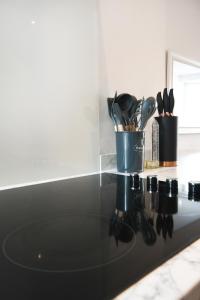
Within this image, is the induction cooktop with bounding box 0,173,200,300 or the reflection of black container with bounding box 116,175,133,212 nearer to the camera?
A: the induction cooktop with bounding box 0,173,200,300

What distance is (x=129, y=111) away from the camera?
1.06 metres

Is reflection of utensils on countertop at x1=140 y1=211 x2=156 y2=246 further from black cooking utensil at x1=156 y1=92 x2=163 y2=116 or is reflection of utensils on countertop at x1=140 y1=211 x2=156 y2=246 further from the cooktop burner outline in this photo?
black cooking utensil at x1=156 y1=92 x2=163 y2=116

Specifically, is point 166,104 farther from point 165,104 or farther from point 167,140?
point 167,140

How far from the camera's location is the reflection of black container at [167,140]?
1179 millimetres

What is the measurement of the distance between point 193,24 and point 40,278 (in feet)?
5.68

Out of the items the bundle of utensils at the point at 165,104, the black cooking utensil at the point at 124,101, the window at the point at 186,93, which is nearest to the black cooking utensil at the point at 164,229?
the black cooking utensil at the point at 124,101

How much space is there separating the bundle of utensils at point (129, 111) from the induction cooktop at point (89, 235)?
0.89 feet

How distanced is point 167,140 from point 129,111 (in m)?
0.26

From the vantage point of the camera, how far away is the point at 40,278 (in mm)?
337

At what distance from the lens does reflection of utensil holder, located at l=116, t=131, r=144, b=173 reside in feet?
3.32

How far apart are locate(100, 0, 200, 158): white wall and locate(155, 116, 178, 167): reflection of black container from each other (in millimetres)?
105

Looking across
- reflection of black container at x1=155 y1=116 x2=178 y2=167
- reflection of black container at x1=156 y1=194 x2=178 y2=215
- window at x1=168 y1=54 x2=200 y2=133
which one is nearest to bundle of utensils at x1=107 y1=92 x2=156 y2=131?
reflection of black container at x1=155 y1=116 x2=178 y2=167

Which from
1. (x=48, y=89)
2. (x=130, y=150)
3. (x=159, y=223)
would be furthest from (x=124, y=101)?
(x=159, y=223)

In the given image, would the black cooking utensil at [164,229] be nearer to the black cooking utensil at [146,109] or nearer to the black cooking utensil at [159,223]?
the black cooking utensil at [159,223]
